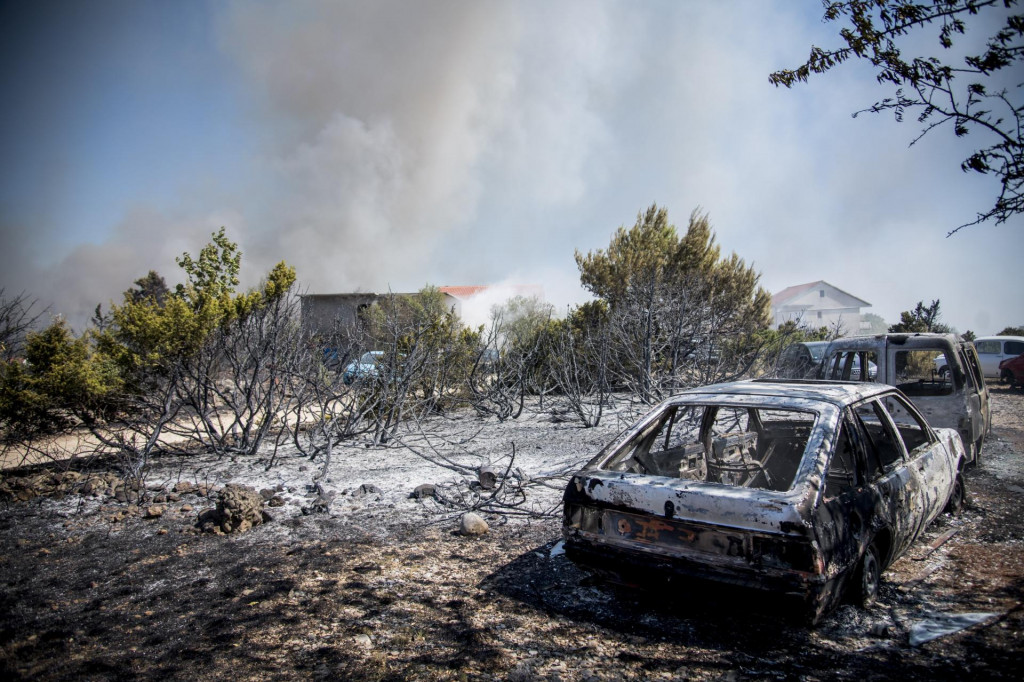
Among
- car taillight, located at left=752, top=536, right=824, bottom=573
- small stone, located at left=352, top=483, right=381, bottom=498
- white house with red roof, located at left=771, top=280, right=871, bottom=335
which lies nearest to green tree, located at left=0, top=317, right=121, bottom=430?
small stone, located at left=352, top=483, right=381, bottom=498

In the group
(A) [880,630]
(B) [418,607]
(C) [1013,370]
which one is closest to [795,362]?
(C) [1013,370]

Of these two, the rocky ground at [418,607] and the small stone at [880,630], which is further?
the small stone at [880,630]

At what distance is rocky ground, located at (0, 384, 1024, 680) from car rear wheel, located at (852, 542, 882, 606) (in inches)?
3.8

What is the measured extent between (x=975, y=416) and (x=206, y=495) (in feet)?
28.4

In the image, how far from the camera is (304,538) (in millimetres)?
4758

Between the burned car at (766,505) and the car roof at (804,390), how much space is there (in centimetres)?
1

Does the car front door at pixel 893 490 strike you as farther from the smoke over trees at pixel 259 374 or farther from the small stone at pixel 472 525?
the smoke over trees at pixel 259 374

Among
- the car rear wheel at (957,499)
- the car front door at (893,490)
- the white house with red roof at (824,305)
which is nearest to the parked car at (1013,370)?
the car rear wheel at (957,499)

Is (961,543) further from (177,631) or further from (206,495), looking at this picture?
(206,495)

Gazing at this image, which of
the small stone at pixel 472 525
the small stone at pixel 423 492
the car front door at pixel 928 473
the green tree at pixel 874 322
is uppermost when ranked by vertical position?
the green tree at pixel 874 322

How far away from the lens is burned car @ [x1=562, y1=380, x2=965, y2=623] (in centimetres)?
265

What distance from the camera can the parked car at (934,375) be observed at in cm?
610

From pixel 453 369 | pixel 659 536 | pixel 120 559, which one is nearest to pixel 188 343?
pixel 120 559

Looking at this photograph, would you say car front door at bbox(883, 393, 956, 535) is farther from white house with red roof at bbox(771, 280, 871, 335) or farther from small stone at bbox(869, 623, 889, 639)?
white house with red roof at bbox(771, 280, 871, 335)
